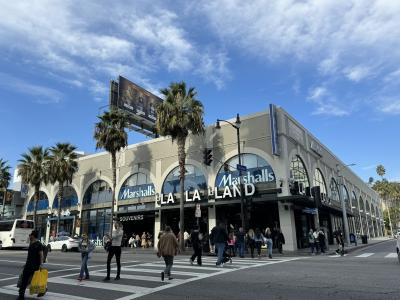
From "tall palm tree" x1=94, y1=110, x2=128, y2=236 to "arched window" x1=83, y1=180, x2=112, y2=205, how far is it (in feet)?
13.5

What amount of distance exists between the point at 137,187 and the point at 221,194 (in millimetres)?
10193

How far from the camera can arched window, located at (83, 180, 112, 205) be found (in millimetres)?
38250

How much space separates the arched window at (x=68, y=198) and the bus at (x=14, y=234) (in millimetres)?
6121

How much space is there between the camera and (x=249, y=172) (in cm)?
2881

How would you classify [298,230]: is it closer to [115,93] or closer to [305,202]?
[305,202]

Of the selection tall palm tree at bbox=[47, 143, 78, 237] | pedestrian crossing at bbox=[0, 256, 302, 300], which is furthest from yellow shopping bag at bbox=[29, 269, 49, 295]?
tall palm tree at bbox=[47, 143, 78, 237]

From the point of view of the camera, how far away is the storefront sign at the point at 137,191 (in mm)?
34500

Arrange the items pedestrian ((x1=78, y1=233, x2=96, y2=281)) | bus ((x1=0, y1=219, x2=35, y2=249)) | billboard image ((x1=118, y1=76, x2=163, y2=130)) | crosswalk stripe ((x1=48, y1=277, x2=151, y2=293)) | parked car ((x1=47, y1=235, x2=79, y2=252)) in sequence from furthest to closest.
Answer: billboard image ((x1=118, y1=76, x2=163, y2=130)) < bus ((x1=0, y1=219, x2=35, y2=249)) < parked car ((x1=47, y1=235, x2=79, y2=252)) < pedestrian ((x1=78, y1=233, x2=96, y2=281)) < crosswalk stripe ((x1=48, y1=277, x2=151, y2=293))

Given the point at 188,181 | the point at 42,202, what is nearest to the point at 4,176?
the point at 42,202

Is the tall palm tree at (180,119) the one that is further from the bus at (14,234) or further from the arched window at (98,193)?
the bus at (14,234)

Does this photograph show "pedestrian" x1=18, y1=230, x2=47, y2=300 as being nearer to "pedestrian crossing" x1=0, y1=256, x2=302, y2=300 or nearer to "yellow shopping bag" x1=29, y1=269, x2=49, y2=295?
"yellow shopping bag" x1=29, y1=269, x2=49, y2=295

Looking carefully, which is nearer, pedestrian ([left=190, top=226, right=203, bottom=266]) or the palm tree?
pedestrian ([left=190, top=226, right=203, bottom=266])

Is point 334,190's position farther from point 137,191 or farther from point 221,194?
point 137,191

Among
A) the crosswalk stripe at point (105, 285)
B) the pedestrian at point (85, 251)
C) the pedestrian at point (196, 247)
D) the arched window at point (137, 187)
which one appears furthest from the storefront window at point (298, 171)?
the crosswalk stripe at point (105, 285)
